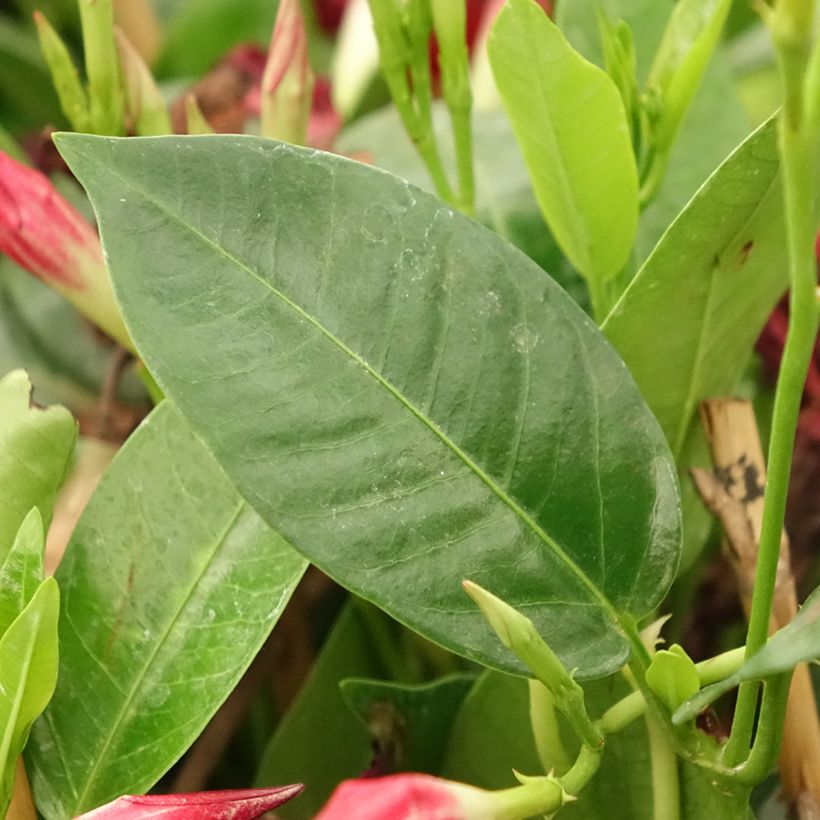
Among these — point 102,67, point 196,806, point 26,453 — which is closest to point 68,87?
point 102,67

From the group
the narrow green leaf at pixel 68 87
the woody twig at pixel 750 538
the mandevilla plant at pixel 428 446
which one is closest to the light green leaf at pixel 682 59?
the mandevilla plant at pixel 428 446

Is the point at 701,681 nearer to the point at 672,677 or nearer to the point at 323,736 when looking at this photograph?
the point at 672,677

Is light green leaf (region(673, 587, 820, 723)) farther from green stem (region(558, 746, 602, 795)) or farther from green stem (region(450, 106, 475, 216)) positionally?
green stem (region(450, 106, 475, 216))

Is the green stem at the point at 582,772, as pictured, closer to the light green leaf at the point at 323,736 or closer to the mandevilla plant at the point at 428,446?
the mandevilla plant at the point at 428,446

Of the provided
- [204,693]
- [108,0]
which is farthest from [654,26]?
[204,693]

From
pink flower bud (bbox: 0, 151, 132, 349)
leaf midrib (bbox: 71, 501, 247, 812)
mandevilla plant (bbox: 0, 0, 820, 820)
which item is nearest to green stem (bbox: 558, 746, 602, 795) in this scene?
mandevilla plant (bbox: 0, 0, 820, 820)

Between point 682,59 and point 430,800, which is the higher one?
point 682,59

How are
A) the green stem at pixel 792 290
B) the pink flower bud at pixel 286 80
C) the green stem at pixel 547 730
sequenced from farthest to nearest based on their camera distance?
the pink flower bud at pixel 286 80
the green stem at pixel 547 730
the green stem at pixel 792 290
